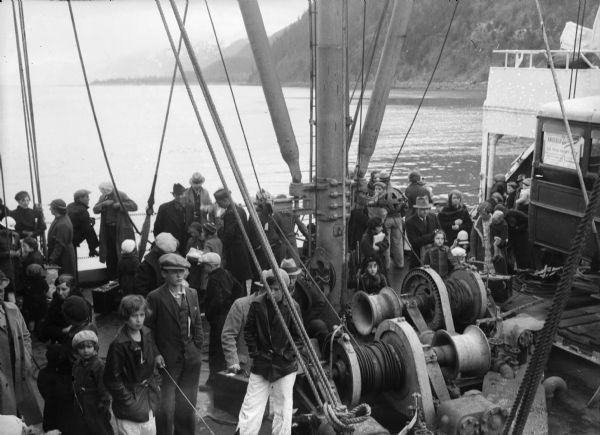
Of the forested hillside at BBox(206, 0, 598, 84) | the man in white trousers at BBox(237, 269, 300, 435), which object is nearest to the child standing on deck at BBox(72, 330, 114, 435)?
the man in white trousers at BBox(237, 269, 300, 435)

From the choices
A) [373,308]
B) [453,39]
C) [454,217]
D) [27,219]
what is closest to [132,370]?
[373,308]

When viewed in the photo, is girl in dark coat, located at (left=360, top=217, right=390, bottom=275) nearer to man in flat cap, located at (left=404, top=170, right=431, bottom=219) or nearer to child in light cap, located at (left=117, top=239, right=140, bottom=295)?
man in flat cap, located at (left=404, top=170, right=431, bottom=219)

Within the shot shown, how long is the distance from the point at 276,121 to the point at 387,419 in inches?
128

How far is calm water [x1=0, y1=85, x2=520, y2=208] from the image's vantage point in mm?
42531

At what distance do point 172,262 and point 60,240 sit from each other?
384 centimetres

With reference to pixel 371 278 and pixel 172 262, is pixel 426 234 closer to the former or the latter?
pixel 371 278

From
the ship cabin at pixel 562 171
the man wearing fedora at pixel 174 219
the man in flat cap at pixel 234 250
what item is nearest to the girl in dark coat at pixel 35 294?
the man wearing fedora at pixel 174 219

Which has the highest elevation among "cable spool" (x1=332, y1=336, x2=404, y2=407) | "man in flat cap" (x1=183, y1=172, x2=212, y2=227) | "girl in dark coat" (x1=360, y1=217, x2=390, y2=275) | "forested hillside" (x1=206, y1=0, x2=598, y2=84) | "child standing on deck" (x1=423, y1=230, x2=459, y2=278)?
"forested hillside" (x1=206, y1=0, x2=598, y2=84)

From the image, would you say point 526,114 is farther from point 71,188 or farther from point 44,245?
point 71,188

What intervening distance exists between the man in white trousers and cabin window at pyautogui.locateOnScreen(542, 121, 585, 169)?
494 cm

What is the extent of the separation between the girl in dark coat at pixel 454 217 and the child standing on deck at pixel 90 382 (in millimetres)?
6580

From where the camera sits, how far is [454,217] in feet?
34.2

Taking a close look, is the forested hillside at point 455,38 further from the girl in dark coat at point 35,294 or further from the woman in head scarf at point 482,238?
the girl in dark coat at point 35,294

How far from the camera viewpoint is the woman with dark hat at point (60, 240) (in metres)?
8.69
